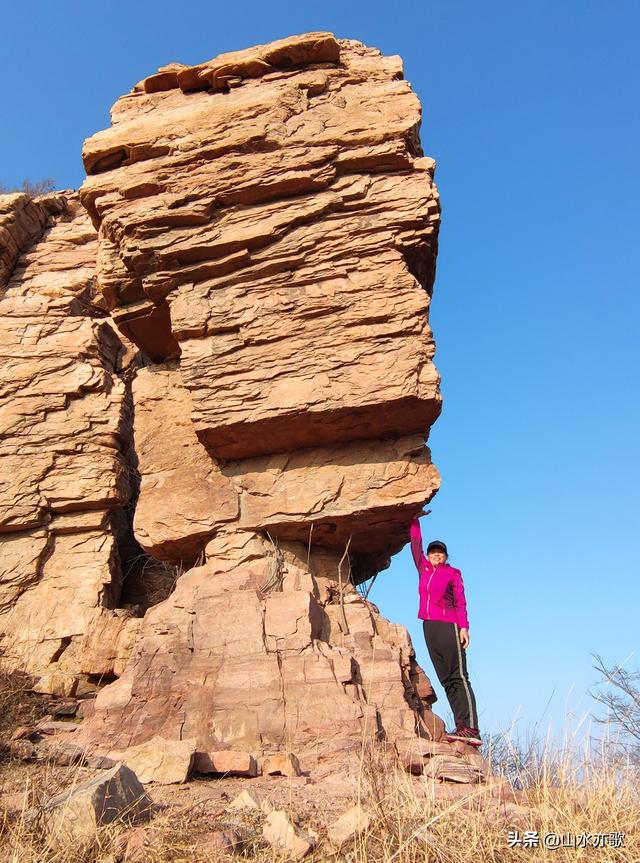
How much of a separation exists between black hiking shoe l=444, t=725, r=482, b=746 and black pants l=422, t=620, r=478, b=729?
0.15 feet

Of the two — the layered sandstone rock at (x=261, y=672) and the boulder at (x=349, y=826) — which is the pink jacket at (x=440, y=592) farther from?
the boulder at (x=349, y=826)

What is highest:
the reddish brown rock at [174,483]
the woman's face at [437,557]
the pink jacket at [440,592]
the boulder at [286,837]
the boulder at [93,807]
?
the reddish brown rock at [174,483]

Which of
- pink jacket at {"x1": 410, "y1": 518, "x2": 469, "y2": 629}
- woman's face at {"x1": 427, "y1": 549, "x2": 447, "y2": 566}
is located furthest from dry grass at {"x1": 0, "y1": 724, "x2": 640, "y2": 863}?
woman's face at {"x1": 427, "y1": 549, "x2": 447, "y2": 566}

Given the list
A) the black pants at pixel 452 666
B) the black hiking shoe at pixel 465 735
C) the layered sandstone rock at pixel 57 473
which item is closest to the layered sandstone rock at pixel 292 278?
the black pants at pixel 452 666

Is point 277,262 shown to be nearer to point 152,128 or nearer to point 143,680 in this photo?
point 152,128

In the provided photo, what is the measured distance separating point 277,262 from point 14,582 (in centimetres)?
578

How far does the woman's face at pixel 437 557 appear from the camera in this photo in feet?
21.7

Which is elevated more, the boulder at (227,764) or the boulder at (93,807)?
the boulder at (227,764)

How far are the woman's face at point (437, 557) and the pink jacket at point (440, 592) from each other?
0.04 m

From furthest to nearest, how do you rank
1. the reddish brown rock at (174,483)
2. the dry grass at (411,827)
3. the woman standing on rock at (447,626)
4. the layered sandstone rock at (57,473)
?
the layered sandstone rock at (57,473)
the reddish brown rock at (174,483)
the woman standing on rock at (447,626)
the dry grass at (411,827)

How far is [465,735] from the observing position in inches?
228

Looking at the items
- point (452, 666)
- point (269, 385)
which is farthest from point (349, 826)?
point (269, 385)

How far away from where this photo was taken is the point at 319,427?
270 inches

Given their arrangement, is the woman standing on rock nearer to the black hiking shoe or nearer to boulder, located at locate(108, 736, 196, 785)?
the black hiking shoe
